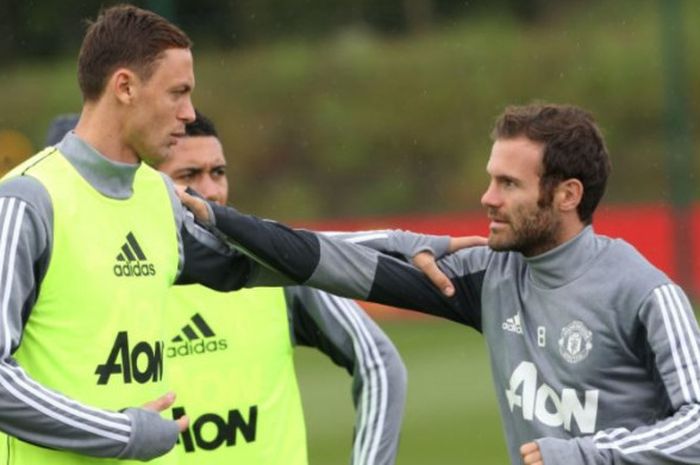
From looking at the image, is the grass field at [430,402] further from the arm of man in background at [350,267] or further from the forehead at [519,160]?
the forehead at [519,160]

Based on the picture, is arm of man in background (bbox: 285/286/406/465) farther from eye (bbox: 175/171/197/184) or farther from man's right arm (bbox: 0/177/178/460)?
man's right arm (bbox: 0/177/178/460)

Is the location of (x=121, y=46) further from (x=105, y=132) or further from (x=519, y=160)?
(x=519, y=160)

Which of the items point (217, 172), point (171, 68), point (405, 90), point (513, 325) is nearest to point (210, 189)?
Answer: point (217, 172)

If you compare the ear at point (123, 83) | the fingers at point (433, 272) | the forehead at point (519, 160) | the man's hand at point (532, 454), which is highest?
the ear at point (123, 83)

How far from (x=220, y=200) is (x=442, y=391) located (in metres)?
5.71

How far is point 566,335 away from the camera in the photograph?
3.96 meters

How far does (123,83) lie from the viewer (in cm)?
382

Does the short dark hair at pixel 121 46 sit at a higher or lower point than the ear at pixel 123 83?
higher

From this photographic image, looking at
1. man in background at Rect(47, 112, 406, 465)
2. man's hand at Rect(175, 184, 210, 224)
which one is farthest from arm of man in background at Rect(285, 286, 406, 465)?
man's hand at Rect(175, 184, 210, 224)

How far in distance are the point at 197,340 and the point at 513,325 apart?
93 centimetres

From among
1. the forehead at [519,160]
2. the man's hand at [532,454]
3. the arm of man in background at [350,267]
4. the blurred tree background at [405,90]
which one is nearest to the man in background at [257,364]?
the arm of man in background at [350,267]

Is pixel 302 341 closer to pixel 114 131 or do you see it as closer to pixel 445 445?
pixel 114 131

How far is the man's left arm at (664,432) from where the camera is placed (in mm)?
3717

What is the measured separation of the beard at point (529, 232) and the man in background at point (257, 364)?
30.2 inches
